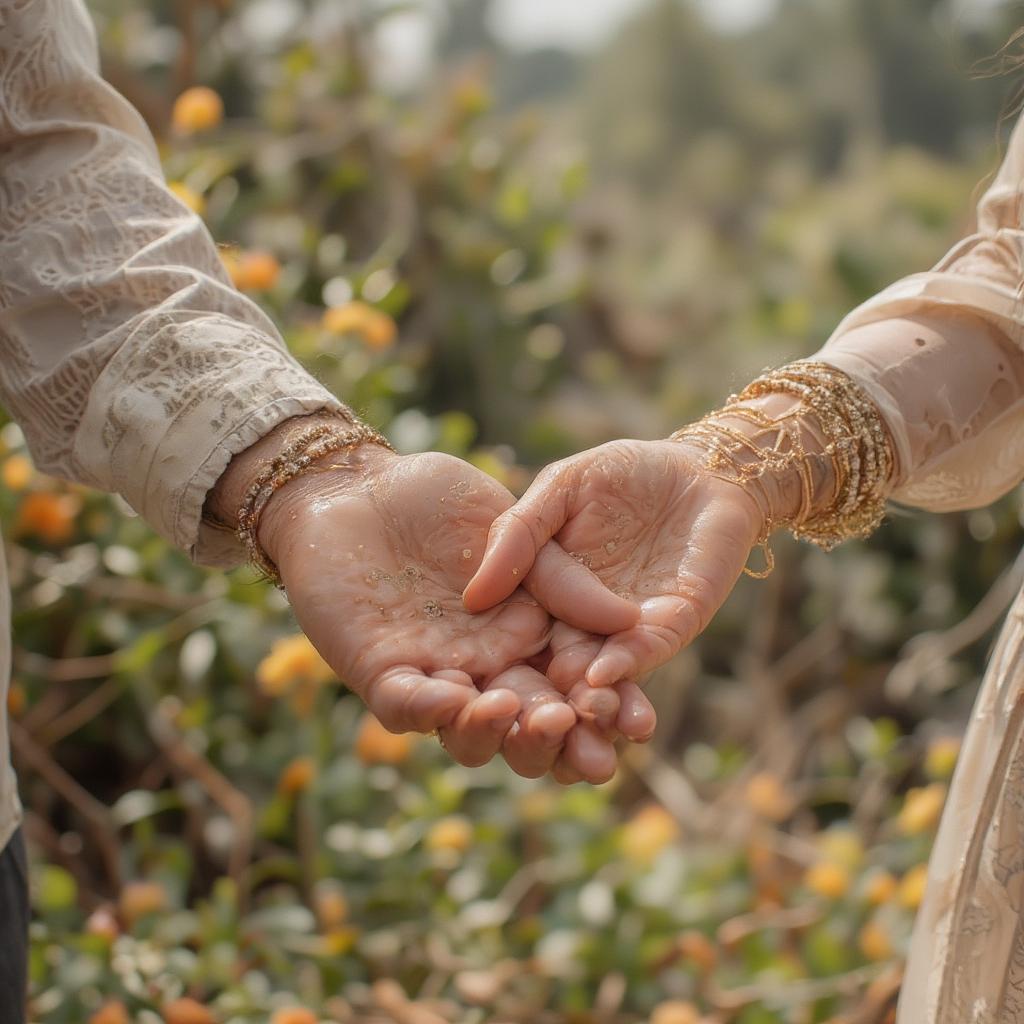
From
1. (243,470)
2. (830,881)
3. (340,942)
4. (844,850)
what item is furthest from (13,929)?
(844,850)

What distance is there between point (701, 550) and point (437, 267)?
191 centimetres

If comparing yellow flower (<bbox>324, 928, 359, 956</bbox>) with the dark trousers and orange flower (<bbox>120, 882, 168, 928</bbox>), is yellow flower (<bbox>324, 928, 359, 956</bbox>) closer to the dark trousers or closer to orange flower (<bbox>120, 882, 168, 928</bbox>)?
orange flower (<bbox>120, 882, 168, 928</bbox>)

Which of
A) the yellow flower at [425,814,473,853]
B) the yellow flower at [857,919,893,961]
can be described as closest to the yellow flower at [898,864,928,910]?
the yellow flower at [857,919,893,961]

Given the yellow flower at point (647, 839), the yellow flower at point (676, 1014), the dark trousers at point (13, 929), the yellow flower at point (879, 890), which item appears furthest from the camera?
the yellow flower at point (647, 839)

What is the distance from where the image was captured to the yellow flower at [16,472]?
5.20ft

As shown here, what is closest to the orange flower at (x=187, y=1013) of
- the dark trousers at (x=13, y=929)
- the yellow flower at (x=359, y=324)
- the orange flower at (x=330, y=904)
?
the orange flower at (x=330, y=904)

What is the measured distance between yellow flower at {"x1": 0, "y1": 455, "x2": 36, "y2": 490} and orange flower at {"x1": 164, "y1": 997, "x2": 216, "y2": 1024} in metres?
0.69

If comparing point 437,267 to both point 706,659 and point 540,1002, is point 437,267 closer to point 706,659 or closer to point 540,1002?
point 706,659

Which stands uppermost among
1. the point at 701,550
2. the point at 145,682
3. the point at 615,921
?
the point at 701,550

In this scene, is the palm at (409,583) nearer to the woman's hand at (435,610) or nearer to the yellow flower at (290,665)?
the woman's hand at (435,610)

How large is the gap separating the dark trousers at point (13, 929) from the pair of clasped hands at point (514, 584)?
28cm

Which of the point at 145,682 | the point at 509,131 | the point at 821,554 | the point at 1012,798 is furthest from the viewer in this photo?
the point at 509,131

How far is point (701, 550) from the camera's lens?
91 centimetres

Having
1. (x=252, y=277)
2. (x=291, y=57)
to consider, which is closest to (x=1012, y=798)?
(x=252, y=277)
